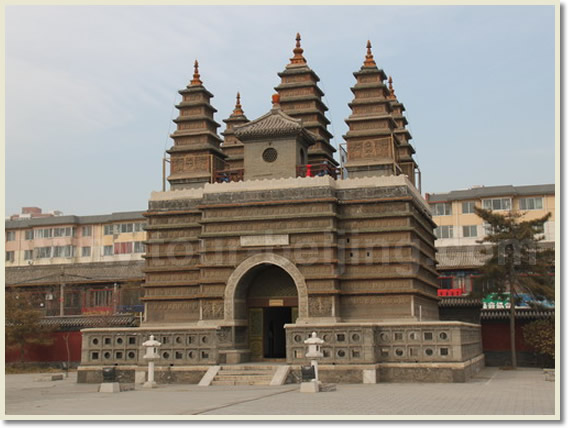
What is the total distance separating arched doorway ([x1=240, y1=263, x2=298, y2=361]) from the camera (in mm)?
30641

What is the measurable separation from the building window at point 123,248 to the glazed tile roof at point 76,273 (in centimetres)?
1156

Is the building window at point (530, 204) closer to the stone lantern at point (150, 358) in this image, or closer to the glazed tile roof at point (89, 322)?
the glazed tile roof at point (89, 322)

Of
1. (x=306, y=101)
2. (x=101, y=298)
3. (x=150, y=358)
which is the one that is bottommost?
(x=101, y=298)

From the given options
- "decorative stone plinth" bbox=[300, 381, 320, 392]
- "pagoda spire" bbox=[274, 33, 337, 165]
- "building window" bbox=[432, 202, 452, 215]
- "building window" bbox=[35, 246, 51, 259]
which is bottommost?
"decorative stone plinth" bbox=[300, 381, 320, 392]

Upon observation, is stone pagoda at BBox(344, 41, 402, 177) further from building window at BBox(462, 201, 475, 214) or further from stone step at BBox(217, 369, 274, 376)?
building window at BBox(462, 201, 475, 214)

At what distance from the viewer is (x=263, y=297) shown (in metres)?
31.0

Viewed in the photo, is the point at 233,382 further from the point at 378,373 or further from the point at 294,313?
the point at 294,313

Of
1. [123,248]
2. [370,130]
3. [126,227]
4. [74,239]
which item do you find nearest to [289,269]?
[370,130]

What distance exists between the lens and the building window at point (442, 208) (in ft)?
205

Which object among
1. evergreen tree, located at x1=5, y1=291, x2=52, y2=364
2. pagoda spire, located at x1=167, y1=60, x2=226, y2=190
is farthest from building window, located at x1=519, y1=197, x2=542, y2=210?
evergreen tree, located at x1=5, y1=291, x2=52, y2=364

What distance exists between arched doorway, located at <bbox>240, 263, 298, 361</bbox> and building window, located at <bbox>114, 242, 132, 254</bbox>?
40624mm

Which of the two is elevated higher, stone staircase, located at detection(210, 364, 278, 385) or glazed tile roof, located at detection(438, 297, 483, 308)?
glazed tile roof, located at detection(438, 297, 483, 308)

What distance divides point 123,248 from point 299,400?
53.3m

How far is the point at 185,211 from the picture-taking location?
32375 mm
